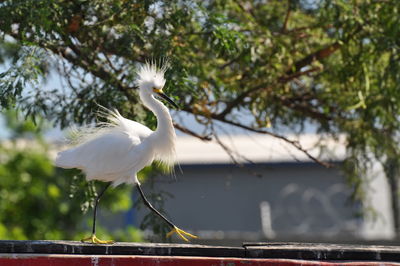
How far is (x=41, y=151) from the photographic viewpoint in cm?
1480

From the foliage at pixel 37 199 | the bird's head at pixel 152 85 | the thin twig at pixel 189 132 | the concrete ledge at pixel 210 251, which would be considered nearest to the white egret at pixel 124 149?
the bird's head at pixel 152 85

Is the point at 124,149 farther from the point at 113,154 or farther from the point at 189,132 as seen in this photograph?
the point at 189,132

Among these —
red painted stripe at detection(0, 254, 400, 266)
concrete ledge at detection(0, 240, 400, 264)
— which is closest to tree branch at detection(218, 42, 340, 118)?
concrete ledge at detection(0, 240, 400, 264)

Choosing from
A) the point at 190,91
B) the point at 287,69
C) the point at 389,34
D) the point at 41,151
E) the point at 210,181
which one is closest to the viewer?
the point at 190,91

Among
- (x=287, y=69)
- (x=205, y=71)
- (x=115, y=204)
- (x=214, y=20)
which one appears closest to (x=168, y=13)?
(x=214, y=20)

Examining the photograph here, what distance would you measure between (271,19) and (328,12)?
154cm

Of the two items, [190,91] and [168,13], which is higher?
[168,13]

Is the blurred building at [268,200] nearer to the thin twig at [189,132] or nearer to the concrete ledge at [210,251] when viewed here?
the thin twig at [189,132]

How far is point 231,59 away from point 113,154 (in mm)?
2970

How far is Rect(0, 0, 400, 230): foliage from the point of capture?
6516mm

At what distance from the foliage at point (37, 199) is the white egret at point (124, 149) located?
7.90m

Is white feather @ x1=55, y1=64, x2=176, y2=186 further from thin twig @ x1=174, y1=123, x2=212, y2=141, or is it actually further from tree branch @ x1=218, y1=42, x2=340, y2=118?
tree branch @ x1=218, y1=42, x2=340, y2=118

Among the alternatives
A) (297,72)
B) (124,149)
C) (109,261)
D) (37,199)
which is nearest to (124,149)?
(124,149)

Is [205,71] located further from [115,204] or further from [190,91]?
[115,204]
